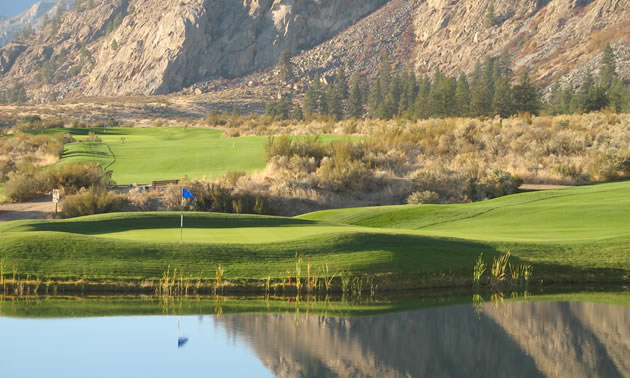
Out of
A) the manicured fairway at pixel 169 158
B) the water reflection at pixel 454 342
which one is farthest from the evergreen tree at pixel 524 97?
the water reflection at pixel 454 342

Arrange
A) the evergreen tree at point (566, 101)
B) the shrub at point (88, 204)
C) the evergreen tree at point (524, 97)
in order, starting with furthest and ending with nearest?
the evergreen tree at point (566, 101), the evergreen tree at point (524, 97), the shrub at point (88, 204)

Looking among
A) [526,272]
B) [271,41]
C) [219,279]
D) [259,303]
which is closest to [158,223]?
[219,279]

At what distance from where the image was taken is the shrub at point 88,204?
3095 centimetres

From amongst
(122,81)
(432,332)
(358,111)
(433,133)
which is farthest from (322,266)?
(122,81)

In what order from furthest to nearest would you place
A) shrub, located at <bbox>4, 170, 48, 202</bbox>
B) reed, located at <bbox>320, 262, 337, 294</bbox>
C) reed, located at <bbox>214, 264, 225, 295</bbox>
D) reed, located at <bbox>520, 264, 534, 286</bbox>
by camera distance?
shrub, located at <bbox>4, 170, 48, 202</bbox> < reed, located at <bbox>520, 264, 534, 286</bbox> < reed, located at <bbox>320, 262, 337, 294</bbox> < reed, located at <bbox>214, 264, 225, 295</bbox>

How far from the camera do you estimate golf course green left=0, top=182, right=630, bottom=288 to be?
57.9ft

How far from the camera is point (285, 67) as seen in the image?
145250 mm

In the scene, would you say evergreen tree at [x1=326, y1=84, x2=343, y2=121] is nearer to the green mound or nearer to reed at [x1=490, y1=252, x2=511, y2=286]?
the green mound

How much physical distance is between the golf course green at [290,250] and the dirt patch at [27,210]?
9.40 metres

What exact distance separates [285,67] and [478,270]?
130 meters

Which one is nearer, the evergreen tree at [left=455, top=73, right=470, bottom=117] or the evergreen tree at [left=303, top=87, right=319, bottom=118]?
the evergreen tree at [left=455, top=73, right=470, bottom=117]

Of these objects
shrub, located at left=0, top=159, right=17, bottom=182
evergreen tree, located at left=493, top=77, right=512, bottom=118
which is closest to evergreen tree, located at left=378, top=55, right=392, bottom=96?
evergreen tree, located at left=493, top=77, right=512, bottom=118

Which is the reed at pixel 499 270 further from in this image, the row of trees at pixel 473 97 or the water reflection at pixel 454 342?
the row of trees at pixel 473 97

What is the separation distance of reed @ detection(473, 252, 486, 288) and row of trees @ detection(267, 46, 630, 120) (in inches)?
2178
